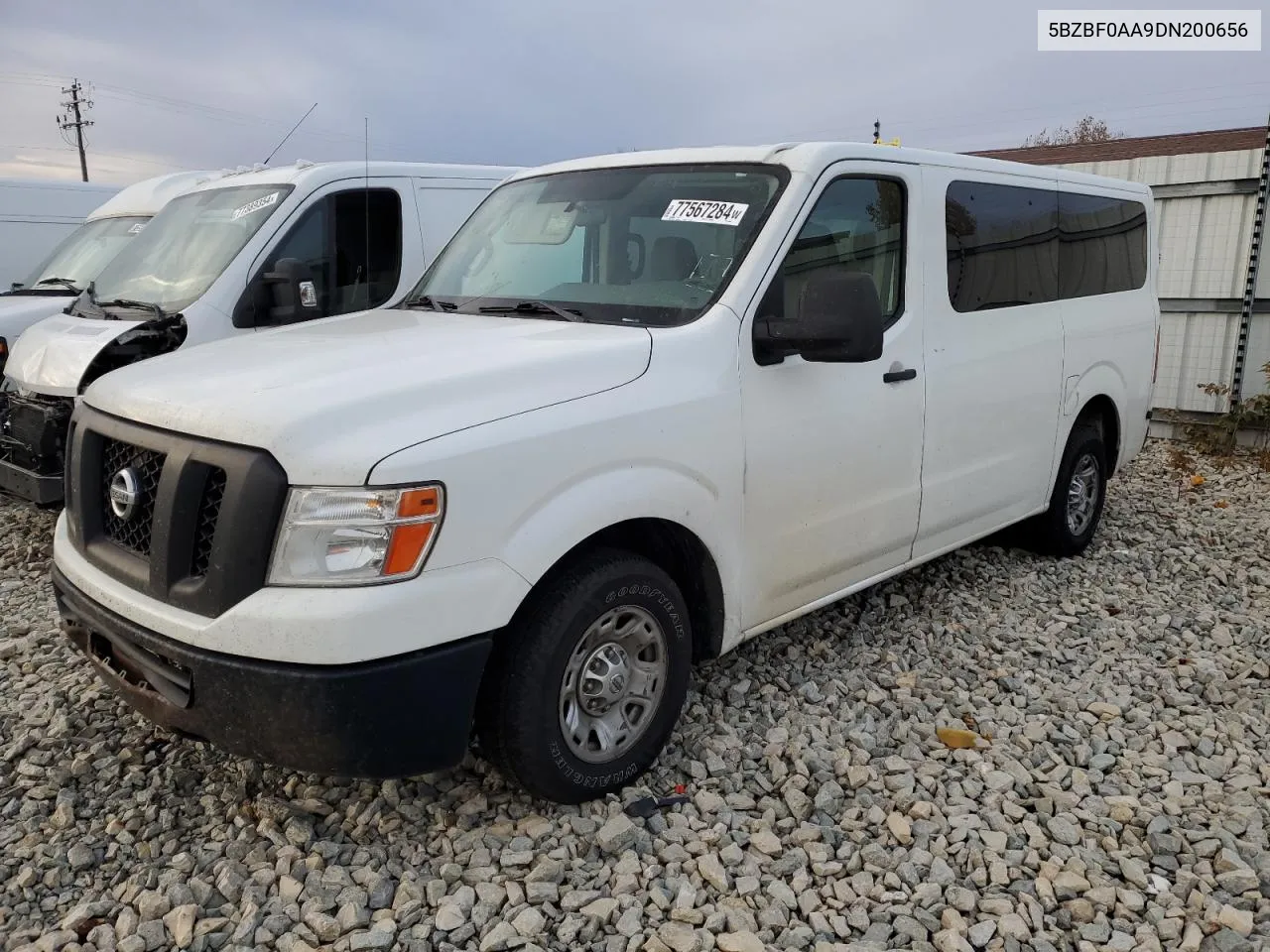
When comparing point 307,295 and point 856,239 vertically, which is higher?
point 856,239

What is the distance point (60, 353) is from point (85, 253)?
3.35 m

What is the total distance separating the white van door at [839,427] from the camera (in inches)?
134

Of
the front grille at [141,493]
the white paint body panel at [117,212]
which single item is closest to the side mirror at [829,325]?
the front grille at [141,493]

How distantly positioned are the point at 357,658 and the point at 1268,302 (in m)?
9.02

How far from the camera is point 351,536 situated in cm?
243

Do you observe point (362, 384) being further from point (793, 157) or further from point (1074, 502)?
point (1074, 502)

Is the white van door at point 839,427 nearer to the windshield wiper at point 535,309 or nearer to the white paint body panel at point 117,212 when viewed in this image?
the windshield wiper at point 535,309

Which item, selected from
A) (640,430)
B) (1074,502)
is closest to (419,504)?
(640,430)

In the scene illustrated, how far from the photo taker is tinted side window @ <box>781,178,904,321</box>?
3.49 metres

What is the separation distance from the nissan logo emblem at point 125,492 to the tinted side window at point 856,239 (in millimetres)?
2118

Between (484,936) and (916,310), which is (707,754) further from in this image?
(916,310)

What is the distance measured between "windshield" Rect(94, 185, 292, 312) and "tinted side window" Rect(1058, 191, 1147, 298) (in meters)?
4.52

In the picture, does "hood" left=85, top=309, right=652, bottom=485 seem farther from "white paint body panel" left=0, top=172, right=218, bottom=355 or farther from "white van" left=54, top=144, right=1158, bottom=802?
"white paint body panel" left=0, top=172, right=218, bottom=355

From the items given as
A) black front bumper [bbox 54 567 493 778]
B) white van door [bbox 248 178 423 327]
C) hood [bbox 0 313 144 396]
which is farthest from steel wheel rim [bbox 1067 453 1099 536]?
hood [bbox 0 313 144 396]
